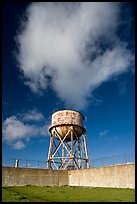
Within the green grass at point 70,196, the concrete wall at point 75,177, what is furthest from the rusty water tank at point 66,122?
the green grass at point 70,196

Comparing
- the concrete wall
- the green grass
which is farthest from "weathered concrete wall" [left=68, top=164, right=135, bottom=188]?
the green grass

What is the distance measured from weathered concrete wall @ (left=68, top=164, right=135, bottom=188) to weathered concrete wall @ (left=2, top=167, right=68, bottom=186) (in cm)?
112

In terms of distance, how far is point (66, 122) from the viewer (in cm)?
2870

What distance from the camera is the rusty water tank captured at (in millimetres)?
28828

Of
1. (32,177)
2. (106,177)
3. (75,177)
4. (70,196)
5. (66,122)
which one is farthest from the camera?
(66,122)

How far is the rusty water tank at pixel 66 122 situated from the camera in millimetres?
28828

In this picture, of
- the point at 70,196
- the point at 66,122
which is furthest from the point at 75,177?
the point at 70,196

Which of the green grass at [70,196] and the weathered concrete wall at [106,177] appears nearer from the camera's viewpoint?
the green grass at [70,196]

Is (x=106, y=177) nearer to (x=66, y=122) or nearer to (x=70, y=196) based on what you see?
(x=70, y=196)

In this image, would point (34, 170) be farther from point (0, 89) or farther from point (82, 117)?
point (0, 89)

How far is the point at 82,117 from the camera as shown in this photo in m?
30.4

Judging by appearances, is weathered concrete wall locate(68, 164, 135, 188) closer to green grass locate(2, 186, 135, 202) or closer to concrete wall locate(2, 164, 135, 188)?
concrete wall locate(2, 164, 135, 188)

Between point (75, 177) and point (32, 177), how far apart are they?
13.7ft

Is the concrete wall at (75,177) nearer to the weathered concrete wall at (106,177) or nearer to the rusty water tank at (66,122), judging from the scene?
the weathered concrete wall at (106,177)
